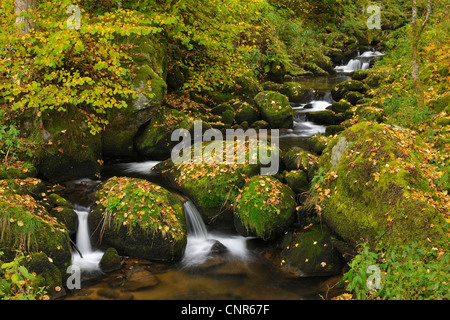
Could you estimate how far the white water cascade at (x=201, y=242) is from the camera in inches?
289

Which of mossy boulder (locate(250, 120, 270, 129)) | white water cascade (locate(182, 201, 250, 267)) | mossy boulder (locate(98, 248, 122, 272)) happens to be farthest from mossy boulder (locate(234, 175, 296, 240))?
mossy boulder (locate(250, 120, 270, 129))

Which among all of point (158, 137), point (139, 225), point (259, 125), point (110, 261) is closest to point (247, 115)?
point (259, 125)

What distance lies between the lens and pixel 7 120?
8750 mm

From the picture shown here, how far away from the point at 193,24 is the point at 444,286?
911cm

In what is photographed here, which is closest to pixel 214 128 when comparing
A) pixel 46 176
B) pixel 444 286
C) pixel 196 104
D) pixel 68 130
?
pixel 196 104

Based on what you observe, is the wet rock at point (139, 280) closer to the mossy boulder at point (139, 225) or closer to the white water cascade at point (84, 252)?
the mossy boulder at point (139, 225)

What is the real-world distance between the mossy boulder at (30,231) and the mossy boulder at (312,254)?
13.4ft

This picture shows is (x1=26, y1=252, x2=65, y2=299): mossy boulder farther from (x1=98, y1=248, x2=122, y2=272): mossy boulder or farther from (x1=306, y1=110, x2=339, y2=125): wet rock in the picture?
(x1=306, y1=110, x2=339, y2=125): wet rock

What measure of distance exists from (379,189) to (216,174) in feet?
12.2

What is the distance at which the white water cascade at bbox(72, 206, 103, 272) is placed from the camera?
6.70 meters

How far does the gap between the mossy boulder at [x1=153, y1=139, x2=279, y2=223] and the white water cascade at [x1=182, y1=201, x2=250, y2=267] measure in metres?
0.22

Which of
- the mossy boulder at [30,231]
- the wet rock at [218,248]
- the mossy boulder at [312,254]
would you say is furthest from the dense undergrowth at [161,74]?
the wet rock at [218,248]

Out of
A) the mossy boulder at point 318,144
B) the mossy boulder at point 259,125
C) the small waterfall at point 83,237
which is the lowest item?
the small waterfall at point 83,237

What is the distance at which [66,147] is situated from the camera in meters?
9.34
